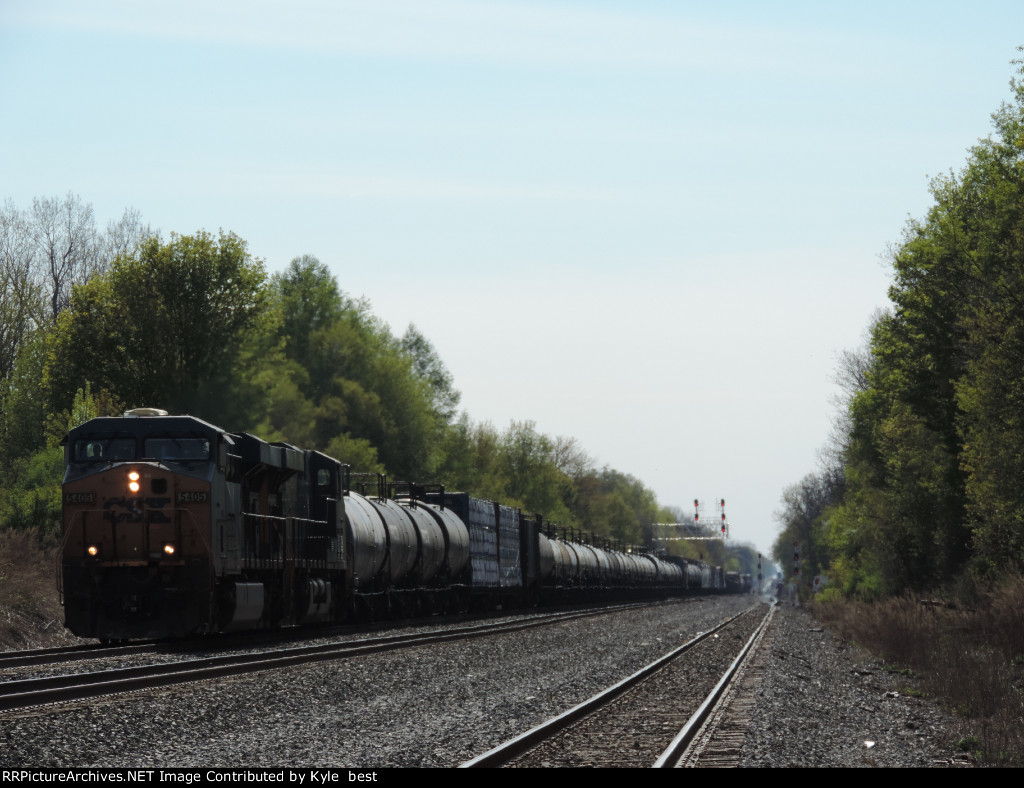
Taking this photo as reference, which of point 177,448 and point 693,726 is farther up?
point 177,448

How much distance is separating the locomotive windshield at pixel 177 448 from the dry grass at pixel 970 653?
1243 cm

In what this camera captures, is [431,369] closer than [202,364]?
No

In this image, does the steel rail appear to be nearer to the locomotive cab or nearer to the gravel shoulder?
the gravel shoulder

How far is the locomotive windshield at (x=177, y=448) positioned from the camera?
66.4ft

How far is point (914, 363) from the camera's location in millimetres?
39938

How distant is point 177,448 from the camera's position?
66.5ft

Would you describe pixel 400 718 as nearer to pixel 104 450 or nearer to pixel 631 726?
pixel 631 726

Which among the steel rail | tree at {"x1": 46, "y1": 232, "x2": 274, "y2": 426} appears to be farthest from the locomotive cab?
tree at {"x1": 46, "y1": 232, "x2": 274, "y2": 426}

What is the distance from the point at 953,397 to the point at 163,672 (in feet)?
98.0

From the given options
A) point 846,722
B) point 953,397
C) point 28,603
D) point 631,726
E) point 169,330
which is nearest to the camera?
point 631,726

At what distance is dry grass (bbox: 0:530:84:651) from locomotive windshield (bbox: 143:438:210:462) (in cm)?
572

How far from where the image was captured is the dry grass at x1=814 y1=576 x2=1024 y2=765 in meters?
11.9

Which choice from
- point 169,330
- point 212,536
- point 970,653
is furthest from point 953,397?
point 169,330

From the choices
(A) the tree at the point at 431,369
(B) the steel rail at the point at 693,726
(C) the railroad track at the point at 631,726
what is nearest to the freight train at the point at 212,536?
(C) the railroad track at the point at 631,726
